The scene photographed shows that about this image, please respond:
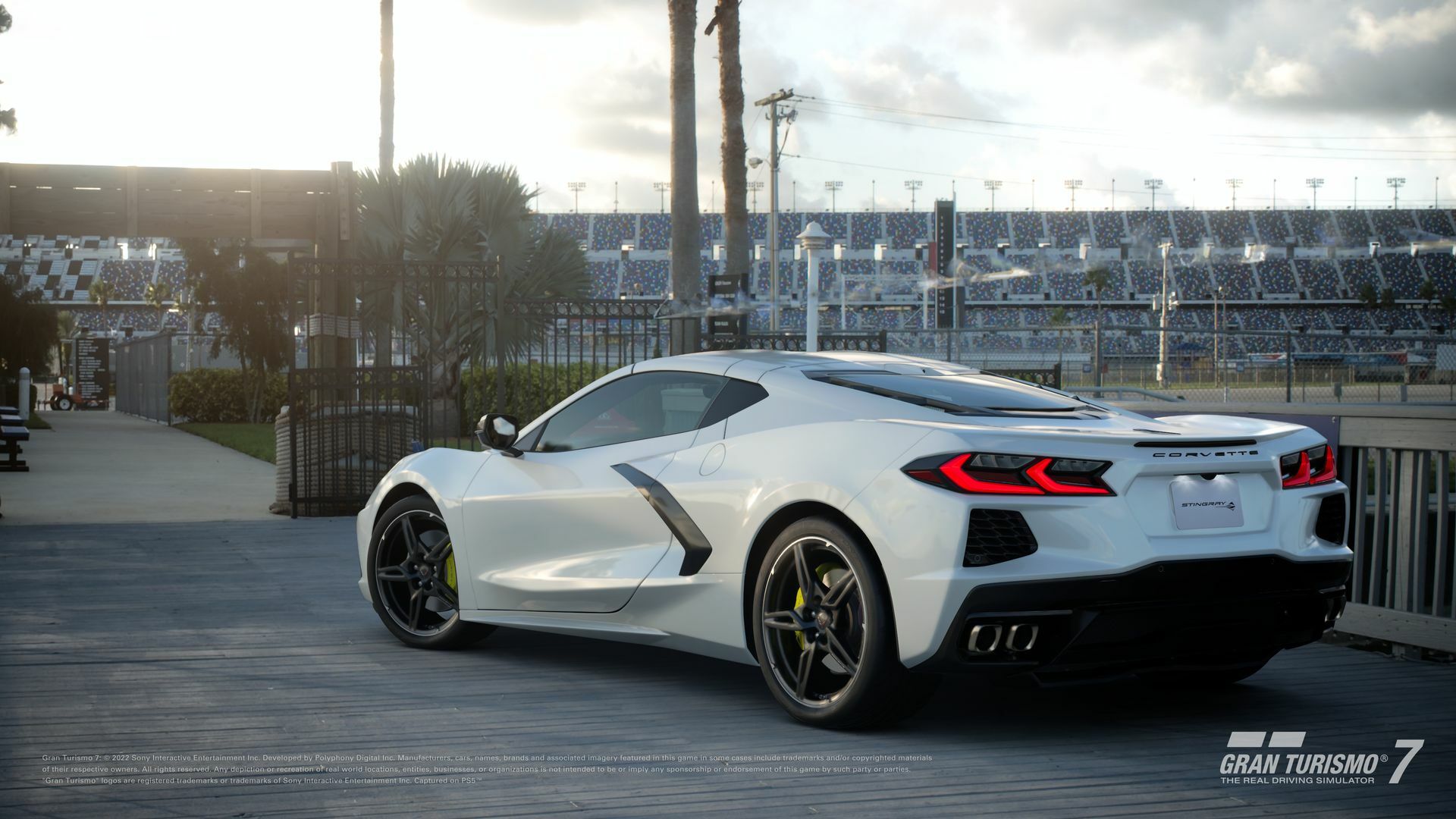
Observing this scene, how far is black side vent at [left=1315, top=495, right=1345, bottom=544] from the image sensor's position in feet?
15.8

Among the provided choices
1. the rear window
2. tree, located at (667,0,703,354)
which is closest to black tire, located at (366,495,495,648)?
the rear window

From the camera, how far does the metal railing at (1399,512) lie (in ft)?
20.3

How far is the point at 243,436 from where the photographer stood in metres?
27.2

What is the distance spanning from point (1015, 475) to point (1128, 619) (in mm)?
563

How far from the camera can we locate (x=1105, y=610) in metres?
4.30

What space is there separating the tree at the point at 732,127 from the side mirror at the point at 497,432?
1295cm

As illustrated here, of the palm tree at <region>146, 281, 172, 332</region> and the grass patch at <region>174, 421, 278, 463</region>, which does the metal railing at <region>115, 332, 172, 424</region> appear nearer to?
the grass patch at <region>174, 421, 278, 463</region>

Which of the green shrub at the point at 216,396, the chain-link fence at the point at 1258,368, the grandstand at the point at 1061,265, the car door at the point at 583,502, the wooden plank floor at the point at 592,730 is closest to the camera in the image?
the wooden plank floor at the point at 592,730

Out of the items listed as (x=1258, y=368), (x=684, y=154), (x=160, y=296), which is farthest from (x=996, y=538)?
(x=160, y=296)

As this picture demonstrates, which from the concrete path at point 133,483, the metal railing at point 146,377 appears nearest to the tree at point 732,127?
the concrete path at point 133,483

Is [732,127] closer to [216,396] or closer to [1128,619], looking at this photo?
[1128,619]

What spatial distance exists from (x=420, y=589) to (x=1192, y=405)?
4604 mm

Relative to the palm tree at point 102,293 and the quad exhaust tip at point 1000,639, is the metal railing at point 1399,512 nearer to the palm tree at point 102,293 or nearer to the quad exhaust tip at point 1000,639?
the quad exhaust tip at point 1000,639

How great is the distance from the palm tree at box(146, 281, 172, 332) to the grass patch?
2863 inches
